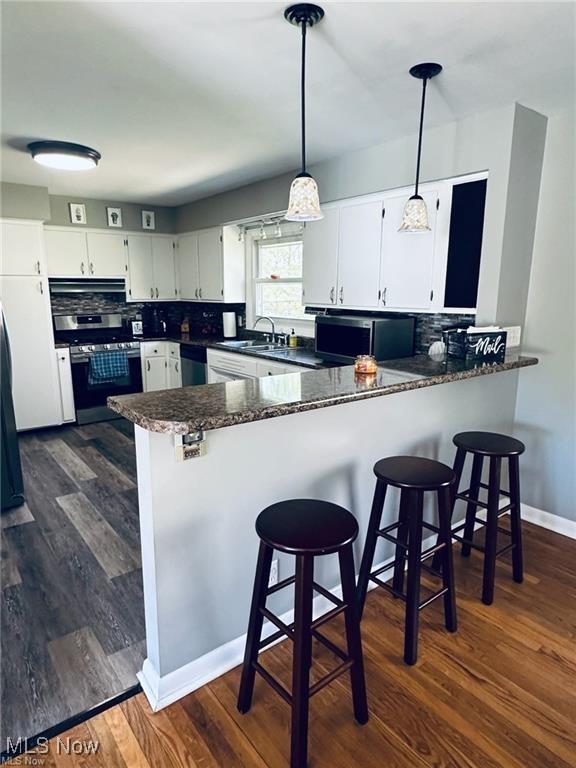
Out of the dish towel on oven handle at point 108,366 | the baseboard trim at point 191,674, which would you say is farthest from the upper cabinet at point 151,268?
the baseboard trim at point 191,674

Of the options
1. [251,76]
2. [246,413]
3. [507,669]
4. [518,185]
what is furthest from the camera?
[518,185]

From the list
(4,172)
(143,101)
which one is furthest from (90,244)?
(143,101)

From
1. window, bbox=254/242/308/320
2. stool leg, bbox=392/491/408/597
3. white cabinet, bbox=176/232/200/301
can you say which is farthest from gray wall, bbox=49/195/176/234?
stool leg, bbox=392/491/408/597

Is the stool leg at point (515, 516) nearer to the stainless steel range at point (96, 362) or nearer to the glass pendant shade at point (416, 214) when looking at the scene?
the glass pendant shade at point (416, 214)

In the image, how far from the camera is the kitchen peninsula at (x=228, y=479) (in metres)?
1.46

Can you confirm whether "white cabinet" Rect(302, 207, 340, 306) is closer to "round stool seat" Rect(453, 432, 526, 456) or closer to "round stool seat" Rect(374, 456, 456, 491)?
"round stool seat" Rect(453, 432, 526, 456)

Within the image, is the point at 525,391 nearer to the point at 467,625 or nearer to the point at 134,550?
the point at 467,625

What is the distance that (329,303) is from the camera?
343cm

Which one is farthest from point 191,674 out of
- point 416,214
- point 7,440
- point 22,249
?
point 22,249

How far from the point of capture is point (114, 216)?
4938 millimetres

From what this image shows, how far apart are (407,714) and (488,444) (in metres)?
1.18

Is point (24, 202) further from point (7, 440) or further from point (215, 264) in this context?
point (7, 440)

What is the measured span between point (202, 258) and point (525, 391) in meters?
3.54

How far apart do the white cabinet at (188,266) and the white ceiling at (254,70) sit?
2.01 meters
